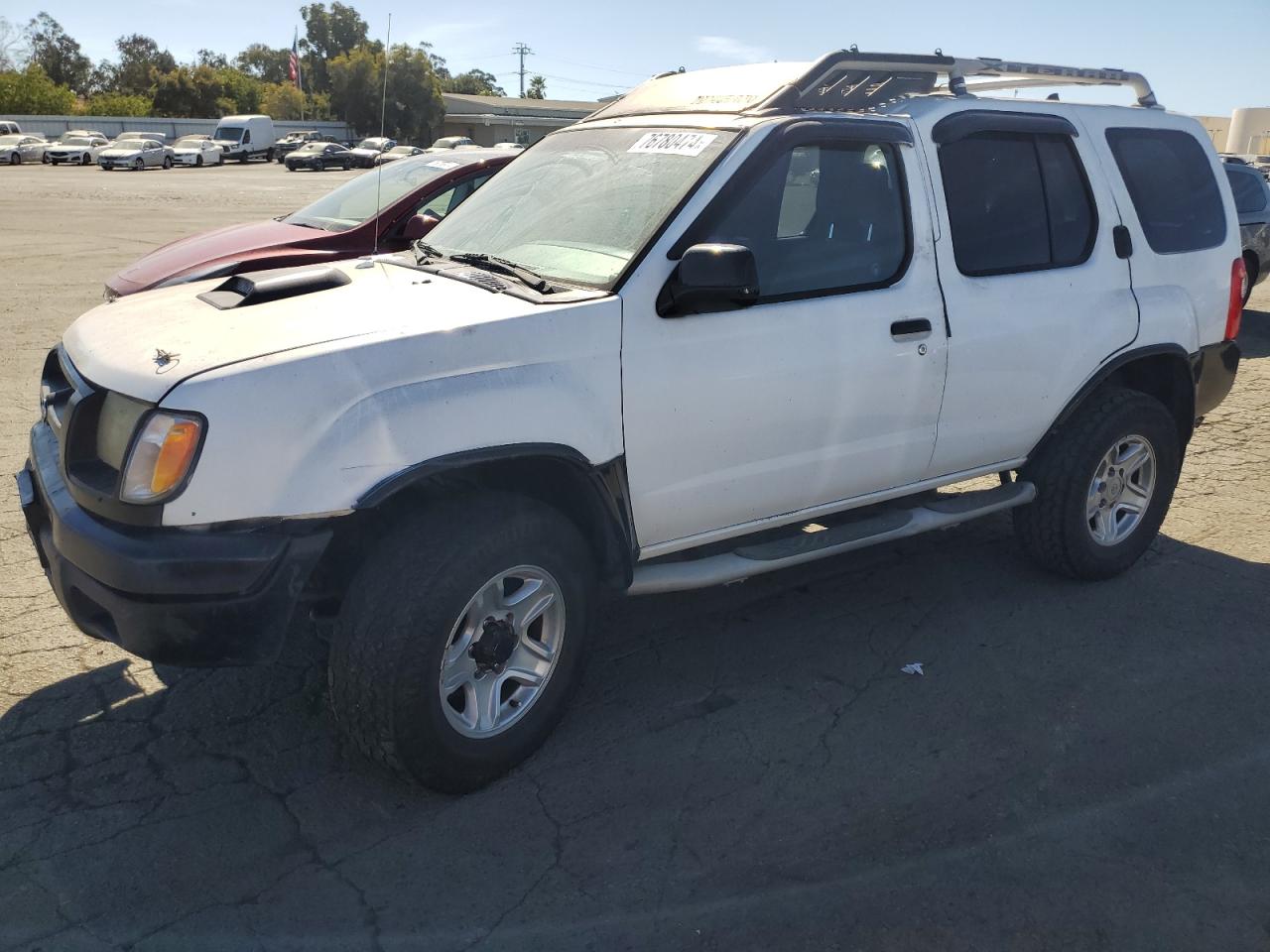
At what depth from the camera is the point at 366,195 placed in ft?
28.6

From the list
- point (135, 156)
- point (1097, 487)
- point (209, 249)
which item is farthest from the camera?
point (135, 156)

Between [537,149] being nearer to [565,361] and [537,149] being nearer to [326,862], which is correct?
[565,361]

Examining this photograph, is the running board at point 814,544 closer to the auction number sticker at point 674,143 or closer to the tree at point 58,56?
the auction number sticker at point 674,143

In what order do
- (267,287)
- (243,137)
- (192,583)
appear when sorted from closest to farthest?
(192,583) < (267,287) < (243,137)

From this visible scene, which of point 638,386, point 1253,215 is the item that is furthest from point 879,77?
point 1253,215

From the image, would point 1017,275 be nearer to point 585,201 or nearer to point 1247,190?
point 585,201

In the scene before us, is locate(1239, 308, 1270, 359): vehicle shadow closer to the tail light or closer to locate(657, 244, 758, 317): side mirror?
the tail light

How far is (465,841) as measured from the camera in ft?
10.4

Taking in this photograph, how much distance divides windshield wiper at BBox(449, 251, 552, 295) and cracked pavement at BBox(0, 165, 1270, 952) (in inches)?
59.4

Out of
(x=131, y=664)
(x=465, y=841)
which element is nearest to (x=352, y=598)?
(x=465, y=841)

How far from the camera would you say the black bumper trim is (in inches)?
201

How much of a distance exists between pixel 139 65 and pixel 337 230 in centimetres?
10025

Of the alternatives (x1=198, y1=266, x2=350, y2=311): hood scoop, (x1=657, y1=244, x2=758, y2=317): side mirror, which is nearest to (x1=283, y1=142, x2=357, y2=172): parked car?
(x1=198, y1=266, x2=350, y2=311): hood scoop

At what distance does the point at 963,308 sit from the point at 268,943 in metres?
3.18
